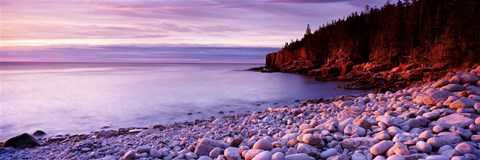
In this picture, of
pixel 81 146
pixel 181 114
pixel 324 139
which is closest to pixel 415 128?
pixel 324 139

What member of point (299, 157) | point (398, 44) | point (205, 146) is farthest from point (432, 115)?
point (398, 44)

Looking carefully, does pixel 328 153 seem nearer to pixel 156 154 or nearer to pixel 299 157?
pixel 299 157

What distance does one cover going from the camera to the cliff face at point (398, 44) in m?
31.7

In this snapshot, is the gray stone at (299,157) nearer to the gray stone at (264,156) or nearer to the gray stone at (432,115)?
the gray stone at (264,156)

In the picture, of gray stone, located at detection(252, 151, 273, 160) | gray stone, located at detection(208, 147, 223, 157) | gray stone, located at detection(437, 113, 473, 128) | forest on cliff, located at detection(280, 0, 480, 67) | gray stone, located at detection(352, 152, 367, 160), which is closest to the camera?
gray stone, located at detection(352, 152, 367, 160)

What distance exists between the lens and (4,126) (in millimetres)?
12641

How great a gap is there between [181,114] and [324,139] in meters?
10.2

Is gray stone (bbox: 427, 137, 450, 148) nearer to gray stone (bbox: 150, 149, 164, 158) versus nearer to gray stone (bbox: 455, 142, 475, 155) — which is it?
gray stone (bbox: 455, 142, 475, 155)

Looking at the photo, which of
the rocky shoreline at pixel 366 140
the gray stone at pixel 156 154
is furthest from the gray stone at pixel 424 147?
the gray stone at pixel 156 154

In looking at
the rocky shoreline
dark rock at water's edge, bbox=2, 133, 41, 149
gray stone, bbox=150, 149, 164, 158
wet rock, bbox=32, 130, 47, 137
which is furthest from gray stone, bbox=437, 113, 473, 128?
wet rock, bbox=32, 130, 47, 137

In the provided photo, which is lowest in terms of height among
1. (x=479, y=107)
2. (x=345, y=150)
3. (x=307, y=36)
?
(x=345, y=150)

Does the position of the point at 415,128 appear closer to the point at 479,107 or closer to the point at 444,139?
the point at 444,139

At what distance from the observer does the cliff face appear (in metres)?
31.7

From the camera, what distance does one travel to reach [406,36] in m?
42.4
